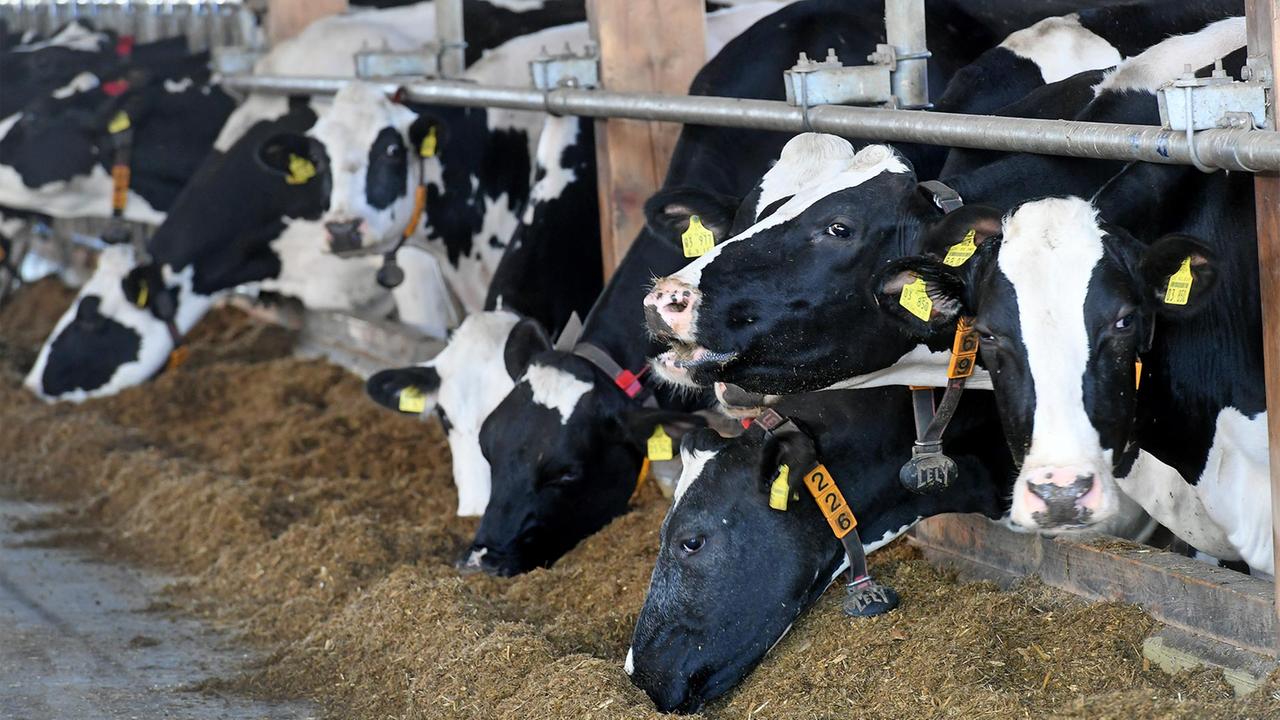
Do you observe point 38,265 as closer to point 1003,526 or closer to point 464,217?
point 464,217

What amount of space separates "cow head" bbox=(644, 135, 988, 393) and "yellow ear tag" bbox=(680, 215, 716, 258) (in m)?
0.36

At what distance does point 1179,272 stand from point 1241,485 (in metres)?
0.85

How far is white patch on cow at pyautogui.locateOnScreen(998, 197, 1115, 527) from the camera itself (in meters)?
3.43

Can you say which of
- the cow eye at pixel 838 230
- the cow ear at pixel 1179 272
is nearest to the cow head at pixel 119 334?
the cow eye at pixel 838 230

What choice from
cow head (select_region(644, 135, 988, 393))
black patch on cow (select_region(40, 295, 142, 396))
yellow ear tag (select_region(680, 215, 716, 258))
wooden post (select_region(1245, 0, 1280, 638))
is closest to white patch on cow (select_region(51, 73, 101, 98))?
black patch on cow (select_region(40, 295, 142, 396))

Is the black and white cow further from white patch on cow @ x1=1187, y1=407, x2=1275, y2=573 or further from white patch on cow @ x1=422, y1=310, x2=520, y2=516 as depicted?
white patch on cow @ x1=422, y1=310, x2=520, y2=516

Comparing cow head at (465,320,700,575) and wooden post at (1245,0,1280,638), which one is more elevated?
wooden post at (1245,0,1280,638)

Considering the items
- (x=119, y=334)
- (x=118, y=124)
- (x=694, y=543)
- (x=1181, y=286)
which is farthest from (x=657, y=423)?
(x=118, y=124)

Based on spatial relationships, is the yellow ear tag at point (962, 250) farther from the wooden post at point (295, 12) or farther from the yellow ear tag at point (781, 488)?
the wooden post at point (295, 12)

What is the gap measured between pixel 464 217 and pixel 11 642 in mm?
3334

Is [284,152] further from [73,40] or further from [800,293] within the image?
[73,40]

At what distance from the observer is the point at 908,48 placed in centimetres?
472

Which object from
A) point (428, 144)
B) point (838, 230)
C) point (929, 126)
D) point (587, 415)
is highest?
point (929, 126)

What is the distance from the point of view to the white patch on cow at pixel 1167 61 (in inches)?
169
